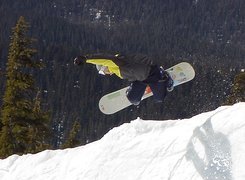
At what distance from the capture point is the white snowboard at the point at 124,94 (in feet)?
47.7

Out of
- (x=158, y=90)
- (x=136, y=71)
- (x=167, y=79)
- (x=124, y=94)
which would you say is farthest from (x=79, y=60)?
(x=124, y=94)

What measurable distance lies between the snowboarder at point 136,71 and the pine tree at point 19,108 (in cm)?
875

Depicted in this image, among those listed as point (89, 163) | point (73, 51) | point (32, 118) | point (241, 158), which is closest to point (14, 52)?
point (32, 118)

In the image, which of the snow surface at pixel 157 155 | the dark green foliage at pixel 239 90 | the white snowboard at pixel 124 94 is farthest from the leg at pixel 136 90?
the dark green foliage at pixel 239 90

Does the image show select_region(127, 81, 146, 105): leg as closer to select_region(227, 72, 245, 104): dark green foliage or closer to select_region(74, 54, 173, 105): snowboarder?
select_region(74, 54, 173, 105): snowboarder

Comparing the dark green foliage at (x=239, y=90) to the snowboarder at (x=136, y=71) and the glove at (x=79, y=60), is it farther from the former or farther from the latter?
the glove at (x=79, y=60)

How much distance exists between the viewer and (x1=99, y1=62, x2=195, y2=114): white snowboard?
47.7 feet

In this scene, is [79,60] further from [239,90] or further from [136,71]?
[239,90]

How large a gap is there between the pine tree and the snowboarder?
875 centimetres

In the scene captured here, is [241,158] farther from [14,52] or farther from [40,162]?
[14,52]

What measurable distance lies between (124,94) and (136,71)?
2.78 m

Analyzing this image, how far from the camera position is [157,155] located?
9312mm

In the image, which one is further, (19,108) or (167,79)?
(19,108)

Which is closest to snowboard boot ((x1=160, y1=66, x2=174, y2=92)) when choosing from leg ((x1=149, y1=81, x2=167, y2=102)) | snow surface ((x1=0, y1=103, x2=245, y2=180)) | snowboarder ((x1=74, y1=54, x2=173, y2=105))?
snowboarder ((x1=74, y1=54, x2=173, y2=105))
